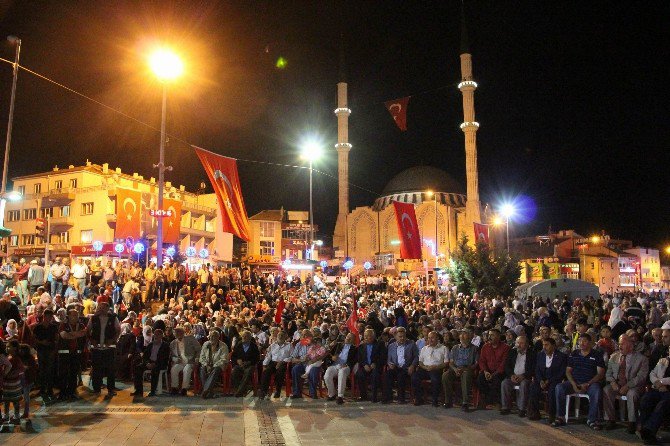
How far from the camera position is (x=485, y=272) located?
110ft

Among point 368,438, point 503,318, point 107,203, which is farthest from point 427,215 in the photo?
point 368,438

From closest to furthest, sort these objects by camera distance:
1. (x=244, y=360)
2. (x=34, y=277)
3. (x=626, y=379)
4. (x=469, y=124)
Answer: (x=626, y=379)
(x=244, y=360)
(x=34, y=277)
(x=469, y=124)

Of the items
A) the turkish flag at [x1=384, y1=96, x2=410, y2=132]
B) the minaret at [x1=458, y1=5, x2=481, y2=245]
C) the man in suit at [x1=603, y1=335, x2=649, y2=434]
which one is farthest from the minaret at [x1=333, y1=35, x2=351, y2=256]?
the man in suit at [x1=603, y1=335, x2=649, y2=434]

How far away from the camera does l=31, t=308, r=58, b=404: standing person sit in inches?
381

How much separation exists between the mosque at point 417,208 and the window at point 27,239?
3799cm

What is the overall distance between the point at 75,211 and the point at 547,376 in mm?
43020

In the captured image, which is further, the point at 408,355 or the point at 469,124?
the point at 469,124

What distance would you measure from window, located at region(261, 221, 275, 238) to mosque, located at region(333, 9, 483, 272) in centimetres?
1067

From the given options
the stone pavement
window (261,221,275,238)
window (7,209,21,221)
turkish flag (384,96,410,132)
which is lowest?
the stone pavement

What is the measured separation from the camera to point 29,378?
27.0 ft

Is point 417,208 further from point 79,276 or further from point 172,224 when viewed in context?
point 79,276

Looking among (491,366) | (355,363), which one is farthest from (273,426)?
(491,366)

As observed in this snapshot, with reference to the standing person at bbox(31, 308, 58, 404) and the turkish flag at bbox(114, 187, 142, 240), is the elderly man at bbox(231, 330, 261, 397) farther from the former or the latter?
the turkish flag at bbox(114, 187, 142, 240)

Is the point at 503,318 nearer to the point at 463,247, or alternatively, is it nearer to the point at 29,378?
the point at 29,378
